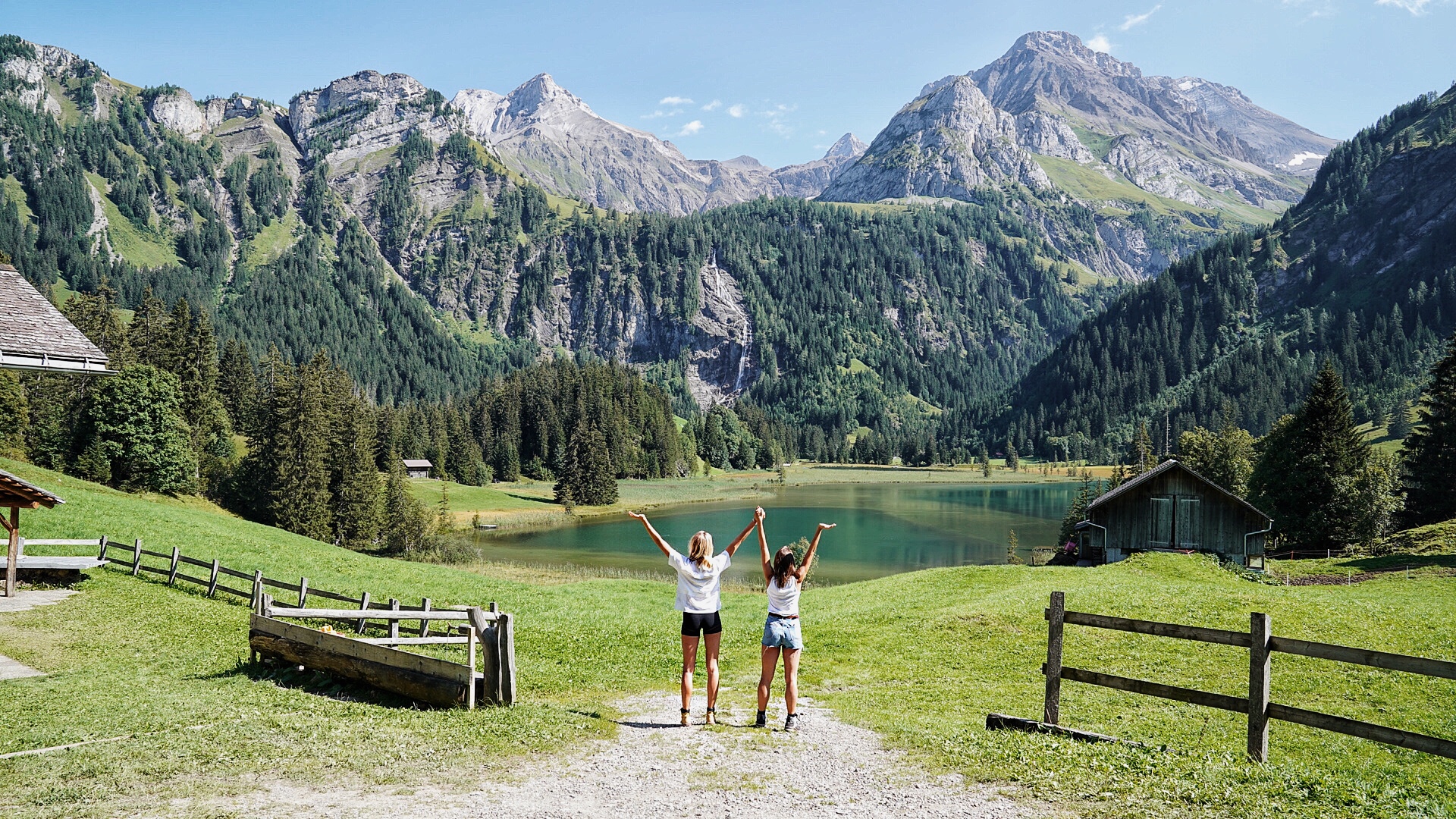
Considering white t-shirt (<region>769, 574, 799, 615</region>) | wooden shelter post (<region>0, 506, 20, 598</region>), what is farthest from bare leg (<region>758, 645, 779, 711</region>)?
wooden shelter post (<region>0, 506, 20, 598</region>)

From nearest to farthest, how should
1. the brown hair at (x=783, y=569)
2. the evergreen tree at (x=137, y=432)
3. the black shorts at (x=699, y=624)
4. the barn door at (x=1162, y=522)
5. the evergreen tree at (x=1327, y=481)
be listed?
the brown hair at (x=783, y=569) → the black shorts at (x=699, y=624) → the barn door at (x=1162, y=522) → the evergreen tree at (x=1327, y=481) → the evergreen tree at (x=137, y=432)

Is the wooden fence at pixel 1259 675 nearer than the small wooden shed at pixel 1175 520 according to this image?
Yes

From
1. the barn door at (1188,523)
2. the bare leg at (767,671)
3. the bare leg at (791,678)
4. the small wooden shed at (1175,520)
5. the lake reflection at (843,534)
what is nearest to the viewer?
the bare leg at (791,678)

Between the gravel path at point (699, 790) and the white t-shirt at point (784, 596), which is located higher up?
the white t-shirt at point (784, 596)

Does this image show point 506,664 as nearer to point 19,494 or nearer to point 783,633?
point 783,633

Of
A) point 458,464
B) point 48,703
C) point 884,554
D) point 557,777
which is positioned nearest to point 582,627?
point 48,703

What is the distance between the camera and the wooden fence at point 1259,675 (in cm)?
893

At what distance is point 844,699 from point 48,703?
14127 mm

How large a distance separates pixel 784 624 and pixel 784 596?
1.93ft

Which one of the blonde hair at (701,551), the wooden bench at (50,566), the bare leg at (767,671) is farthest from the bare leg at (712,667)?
the wooden bench at (50,566)

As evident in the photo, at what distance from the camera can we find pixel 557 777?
33.5 feet

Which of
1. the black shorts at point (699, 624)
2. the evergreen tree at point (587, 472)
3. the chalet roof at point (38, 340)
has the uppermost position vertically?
the chalet roof at point (38, 340)

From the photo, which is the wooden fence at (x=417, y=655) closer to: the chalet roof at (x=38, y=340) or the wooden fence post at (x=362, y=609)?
the wooden fence post at (x=362, y=609)

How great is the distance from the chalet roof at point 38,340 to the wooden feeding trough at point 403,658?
9.30 metres
